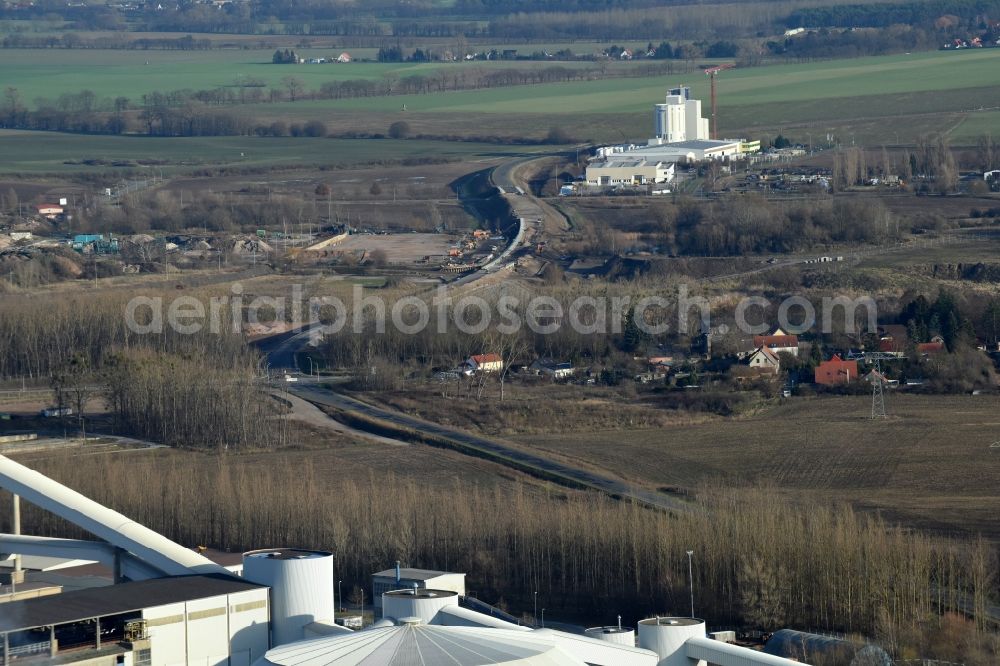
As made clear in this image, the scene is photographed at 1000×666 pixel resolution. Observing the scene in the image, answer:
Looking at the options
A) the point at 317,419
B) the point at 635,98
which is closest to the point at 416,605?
the point at 317,419

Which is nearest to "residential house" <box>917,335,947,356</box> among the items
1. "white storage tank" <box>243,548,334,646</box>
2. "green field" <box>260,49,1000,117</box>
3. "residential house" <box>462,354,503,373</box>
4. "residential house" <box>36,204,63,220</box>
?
"residential house" <box>462,354,503,373</box>

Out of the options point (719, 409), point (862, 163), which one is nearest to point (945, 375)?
point (719, 409)

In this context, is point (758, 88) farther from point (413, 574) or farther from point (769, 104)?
point (413, 574)

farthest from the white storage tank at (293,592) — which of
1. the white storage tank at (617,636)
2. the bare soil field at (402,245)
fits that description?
the bare soil field at (402,245)

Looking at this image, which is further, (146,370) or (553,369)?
(553,369)

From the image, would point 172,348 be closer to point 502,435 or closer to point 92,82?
point 502,435

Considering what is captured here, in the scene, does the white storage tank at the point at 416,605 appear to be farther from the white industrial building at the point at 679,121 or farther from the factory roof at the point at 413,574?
the white industrial building at the point at 679,121
